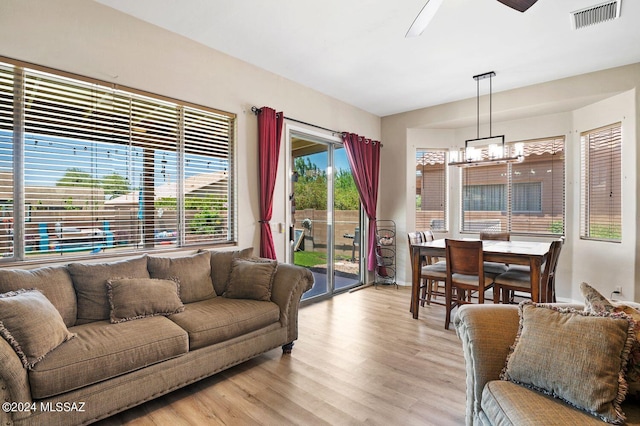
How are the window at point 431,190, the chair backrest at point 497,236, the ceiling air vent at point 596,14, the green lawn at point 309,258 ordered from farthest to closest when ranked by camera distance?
the window at point 431,190 < the chair backrest at point 497,236 < the green lawn at point 309,258 < the ceiling air vent at point 596,14

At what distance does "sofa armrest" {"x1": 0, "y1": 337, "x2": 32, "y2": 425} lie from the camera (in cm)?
157

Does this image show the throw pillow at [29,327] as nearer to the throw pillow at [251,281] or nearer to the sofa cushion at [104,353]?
the sofa cushion at [104,353]

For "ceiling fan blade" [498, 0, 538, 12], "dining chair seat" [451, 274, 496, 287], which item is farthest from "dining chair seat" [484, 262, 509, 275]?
"ceiling fan blade" [498, 0, 538, 12]

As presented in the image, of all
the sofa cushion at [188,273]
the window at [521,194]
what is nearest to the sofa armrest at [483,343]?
the sofa cushion at [188,273]

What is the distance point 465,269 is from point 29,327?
3.57 m

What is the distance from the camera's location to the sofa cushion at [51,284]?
2.04 meters

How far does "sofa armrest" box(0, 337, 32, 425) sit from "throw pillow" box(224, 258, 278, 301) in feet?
A: 4.72

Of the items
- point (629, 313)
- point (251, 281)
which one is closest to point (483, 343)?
point (629, 313)

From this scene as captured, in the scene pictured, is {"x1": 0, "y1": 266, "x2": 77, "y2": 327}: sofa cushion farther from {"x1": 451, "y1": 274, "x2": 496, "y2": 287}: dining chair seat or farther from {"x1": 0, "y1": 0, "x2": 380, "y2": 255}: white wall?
{"x1": 451, "y1": 274, "x2": 496, "y2": 287}: dining chair seat

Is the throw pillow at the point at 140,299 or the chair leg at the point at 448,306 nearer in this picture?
the throw pillow at the point at 140,299

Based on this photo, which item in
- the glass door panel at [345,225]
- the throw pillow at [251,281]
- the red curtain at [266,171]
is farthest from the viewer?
the glass door panel at [345,225]

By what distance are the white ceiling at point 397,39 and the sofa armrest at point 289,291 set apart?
2248 mm

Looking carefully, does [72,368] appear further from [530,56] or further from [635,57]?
[635,57]

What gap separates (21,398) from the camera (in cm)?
162
